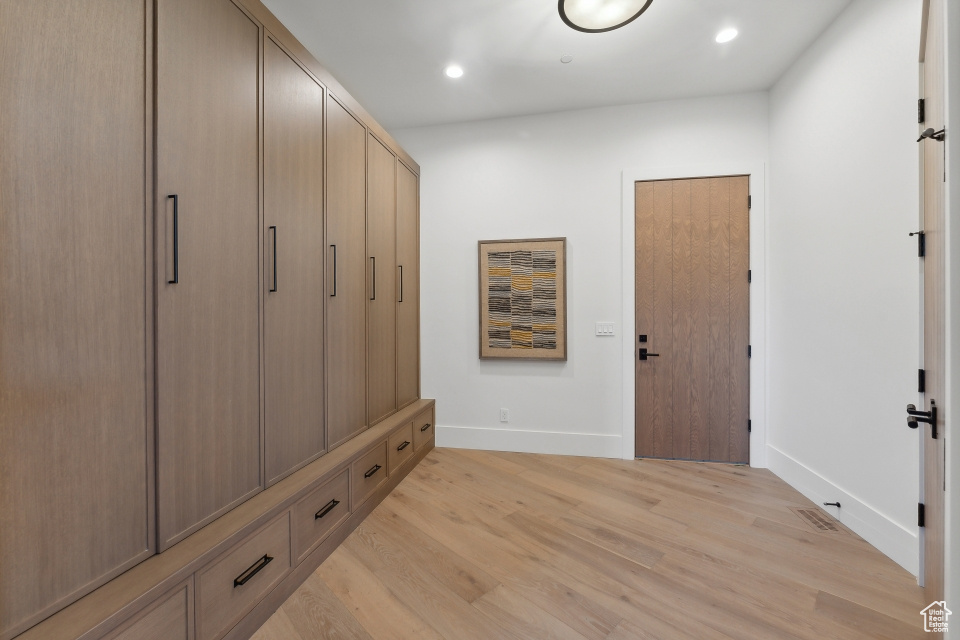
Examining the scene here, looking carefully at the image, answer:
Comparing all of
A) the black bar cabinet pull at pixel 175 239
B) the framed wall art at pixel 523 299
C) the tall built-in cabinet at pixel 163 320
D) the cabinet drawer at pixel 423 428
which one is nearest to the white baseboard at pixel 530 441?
the cabinet drawer at pixel 423 428

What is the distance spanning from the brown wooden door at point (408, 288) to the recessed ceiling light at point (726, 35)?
7.63 feet

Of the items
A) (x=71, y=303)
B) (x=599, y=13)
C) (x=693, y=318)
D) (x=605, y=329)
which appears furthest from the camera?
(x=605, y=329)

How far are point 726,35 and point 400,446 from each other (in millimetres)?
3401

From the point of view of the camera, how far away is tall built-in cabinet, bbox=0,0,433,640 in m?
1.05

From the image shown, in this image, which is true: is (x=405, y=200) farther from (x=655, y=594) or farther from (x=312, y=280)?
(x=655, y=594)

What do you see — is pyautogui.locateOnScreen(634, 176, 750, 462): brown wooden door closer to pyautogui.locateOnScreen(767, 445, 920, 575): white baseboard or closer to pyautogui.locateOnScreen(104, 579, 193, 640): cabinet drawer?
pyautogui.locateOnScreen(767, 445, 920, 575): white baseboard

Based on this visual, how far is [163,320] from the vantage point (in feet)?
4.51

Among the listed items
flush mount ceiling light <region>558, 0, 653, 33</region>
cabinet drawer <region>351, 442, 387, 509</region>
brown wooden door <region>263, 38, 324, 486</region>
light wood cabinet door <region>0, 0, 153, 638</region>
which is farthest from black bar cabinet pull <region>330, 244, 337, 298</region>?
flush mount ceiling light <region>558, 0, 653, 33</region>

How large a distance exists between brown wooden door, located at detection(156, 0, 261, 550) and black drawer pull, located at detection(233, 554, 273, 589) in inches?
9.5

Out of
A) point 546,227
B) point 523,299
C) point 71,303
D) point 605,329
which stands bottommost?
point 605,329

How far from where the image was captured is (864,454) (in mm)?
2230

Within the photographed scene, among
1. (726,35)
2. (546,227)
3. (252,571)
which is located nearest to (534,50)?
(726,35)

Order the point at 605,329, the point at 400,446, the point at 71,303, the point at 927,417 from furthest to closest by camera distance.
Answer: the point at 605,329, the point at 400,446, the point at 927,417, the point at 71,303

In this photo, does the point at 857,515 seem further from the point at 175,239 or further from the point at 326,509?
the point at 175,239
